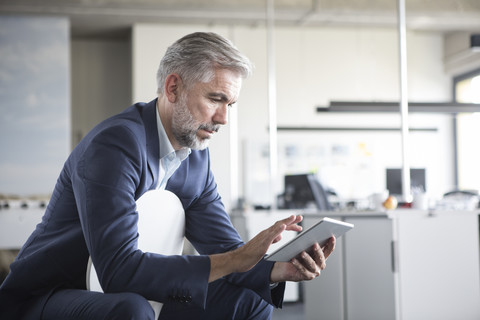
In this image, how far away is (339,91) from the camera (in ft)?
31.0

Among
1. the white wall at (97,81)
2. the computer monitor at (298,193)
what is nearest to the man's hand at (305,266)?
the computer monitor at (298,193)

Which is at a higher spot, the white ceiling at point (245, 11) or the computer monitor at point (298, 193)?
the white ceiling at point (245, 11)

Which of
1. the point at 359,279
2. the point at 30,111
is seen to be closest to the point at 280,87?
the point at 30,111

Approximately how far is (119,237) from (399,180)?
706 cm

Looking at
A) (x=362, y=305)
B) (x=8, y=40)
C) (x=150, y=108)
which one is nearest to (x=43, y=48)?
(x=8, y=40)

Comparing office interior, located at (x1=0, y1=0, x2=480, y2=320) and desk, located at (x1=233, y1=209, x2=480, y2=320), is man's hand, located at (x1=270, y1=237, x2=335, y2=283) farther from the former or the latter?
office interior, located at (x1=0, y1=0, x2=480, y2=320)

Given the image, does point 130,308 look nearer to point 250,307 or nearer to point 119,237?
point 119,237

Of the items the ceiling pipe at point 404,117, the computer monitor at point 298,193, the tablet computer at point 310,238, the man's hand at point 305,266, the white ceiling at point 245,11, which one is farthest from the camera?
the white ceiling at point 245,11

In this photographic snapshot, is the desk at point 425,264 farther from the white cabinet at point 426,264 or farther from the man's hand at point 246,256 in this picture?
the man's hand at point 246,256

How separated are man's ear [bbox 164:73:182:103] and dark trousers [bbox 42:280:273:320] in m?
0.54

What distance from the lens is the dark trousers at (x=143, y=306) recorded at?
55.1 inches

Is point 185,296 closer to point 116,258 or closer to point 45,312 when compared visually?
point 116,258

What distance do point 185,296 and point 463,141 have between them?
353 inches

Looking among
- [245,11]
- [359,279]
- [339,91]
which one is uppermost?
[245,11]
